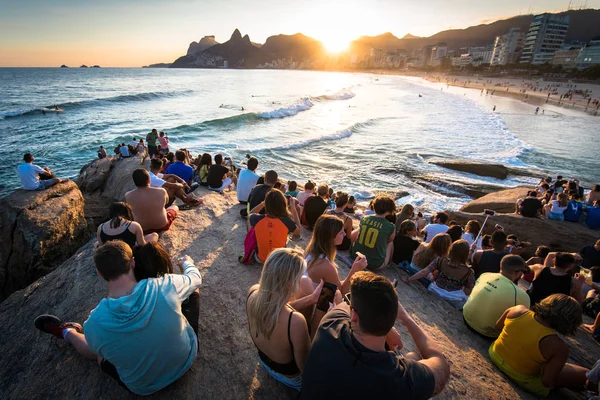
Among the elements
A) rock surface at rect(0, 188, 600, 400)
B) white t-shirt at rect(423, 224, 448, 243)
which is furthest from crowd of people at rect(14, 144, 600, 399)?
white t-shirt at rect(423, 224, 448, 243)

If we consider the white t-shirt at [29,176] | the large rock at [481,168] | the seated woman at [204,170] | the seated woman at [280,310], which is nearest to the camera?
the seated woman at [280,310]

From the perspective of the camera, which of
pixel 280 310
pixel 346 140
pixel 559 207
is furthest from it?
pixel 346 140

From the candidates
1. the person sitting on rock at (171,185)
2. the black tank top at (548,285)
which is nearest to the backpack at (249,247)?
the person sitting on rock at (171,185)

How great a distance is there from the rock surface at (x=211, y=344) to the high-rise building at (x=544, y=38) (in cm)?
17476

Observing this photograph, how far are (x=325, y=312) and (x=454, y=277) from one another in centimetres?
322

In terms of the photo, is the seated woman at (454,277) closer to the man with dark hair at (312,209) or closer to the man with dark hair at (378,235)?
the man with dark hair at (378,235)

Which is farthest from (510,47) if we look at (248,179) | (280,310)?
(280,310)

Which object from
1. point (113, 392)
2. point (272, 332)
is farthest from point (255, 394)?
point (113, 392)

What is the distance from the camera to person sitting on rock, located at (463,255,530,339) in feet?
12.7

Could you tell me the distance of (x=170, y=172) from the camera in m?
8.75

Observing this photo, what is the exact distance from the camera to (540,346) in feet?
10.2

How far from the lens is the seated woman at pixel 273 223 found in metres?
4.30

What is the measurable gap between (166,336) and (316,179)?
14766 mm

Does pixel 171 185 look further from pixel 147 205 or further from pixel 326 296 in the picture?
pixel 326 296
